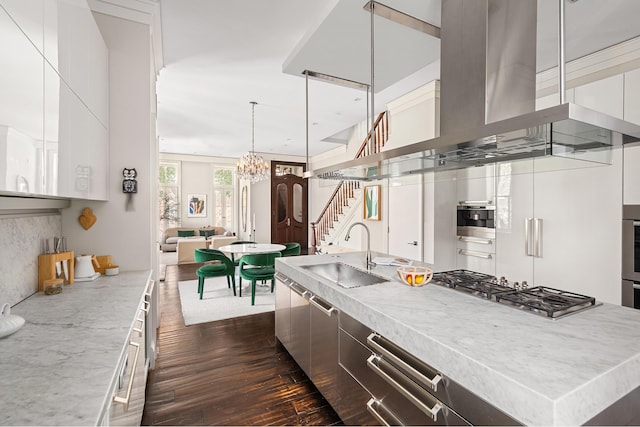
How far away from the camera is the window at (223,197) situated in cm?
1020

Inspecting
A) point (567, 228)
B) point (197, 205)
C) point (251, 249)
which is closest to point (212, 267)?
point (251, 249)

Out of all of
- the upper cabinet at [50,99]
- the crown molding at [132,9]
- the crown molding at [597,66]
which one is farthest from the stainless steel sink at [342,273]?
the crown molding at [597,66]

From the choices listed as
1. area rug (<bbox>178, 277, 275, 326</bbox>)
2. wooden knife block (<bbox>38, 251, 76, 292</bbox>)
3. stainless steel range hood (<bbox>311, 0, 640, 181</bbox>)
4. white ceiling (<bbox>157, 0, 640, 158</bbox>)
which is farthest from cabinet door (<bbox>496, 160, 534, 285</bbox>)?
wooden knife block (<bbox>38, 251, 76, 292</bbox>)

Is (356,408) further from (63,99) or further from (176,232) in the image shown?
A: (176,232)

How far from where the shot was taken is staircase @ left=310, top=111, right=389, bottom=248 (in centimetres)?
562

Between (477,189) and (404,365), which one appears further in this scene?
(477,189)

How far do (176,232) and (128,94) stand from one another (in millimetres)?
7475

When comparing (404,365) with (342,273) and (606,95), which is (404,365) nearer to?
(342,273)

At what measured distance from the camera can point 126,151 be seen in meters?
2.51

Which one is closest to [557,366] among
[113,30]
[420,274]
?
[420,274]

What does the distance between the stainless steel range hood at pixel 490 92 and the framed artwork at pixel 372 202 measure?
3471 millimetres

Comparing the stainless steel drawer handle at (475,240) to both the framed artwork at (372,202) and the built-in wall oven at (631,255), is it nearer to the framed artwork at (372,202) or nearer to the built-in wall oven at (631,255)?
the built-in wall oven at (631,255)

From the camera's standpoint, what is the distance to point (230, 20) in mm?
2701

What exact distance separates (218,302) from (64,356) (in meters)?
3.38
